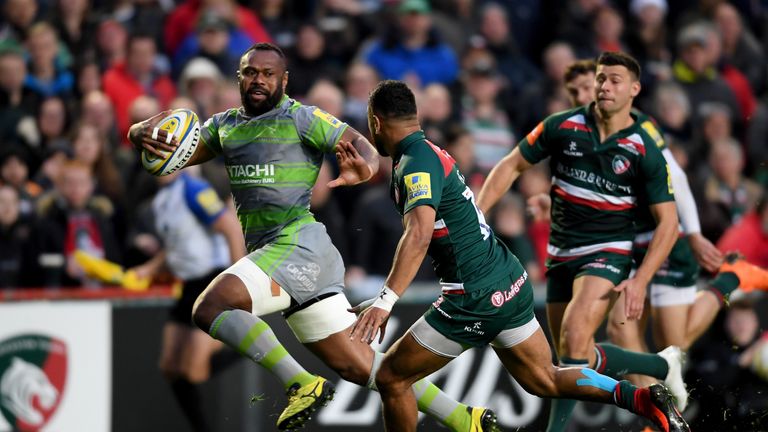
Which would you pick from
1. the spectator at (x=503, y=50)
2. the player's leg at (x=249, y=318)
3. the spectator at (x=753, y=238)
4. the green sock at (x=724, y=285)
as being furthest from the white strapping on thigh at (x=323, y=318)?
the spectator at (x=503, y=50)

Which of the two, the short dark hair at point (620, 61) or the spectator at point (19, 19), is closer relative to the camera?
the short dark hair at point (620, 61)

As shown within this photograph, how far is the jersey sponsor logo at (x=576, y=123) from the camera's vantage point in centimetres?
1029

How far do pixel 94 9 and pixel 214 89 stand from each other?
2.45 meters

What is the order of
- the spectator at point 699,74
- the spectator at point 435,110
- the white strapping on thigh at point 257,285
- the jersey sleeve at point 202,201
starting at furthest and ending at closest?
the spectator at point 699,74 < the spectator at point 435,110 < the jersey sleeve at point 202,201 < the white strapping on thigh at point 257,285

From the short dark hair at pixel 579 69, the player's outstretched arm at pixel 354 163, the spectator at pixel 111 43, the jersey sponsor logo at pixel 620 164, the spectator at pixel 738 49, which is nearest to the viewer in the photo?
the player's outstretched arm at pixel 354 163

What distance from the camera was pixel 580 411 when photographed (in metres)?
13.4

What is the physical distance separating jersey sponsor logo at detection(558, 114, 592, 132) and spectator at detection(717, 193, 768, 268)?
157 inches

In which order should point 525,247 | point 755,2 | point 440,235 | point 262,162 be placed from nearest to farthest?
1. point 440,235
2. point 262,162
3. point 525,247
4. point 755,2

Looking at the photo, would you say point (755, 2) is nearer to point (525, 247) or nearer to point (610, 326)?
point (525, 247)

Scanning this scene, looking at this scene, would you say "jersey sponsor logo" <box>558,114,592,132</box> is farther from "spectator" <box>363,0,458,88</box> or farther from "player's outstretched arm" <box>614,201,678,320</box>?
"spectator" <box>363,0,458,88</box>

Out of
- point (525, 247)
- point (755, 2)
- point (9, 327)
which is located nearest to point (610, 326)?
point (525, 247)

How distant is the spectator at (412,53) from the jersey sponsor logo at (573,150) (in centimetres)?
597

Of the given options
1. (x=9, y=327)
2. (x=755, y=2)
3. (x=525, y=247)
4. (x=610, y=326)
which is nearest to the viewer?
(x=610, y=326)

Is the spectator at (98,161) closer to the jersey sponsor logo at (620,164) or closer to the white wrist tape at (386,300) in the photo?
the jersey sponsor logo at (620,164)
